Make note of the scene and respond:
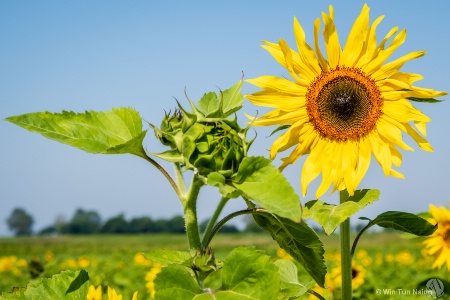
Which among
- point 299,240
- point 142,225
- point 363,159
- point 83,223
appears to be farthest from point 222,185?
point 83,223

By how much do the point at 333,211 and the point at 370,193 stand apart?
190 millimetres

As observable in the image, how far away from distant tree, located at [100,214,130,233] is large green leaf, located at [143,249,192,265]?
71871mm

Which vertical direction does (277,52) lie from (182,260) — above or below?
above

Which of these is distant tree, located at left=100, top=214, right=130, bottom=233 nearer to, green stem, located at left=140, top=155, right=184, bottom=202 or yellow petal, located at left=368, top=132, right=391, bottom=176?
yellow petal, located at left=368, top=132, right=391, bottom=176

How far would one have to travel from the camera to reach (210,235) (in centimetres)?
166

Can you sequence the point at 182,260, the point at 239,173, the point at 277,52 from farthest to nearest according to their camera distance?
the point at 277,52, the point at 182,260, the point at 239,173

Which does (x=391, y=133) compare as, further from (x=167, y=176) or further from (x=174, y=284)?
(x=174, y=284)

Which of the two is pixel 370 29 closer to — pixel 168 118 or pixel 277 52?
pixel 277 52

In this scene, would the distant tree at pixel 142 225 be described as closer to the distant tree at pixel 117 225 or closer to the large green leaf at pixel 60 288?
the distant tree at pixel 117 225

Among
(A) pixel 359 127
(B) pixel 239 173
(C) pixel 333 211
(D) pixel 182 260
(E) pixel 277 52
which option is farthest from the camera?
(A) pixel 359 127

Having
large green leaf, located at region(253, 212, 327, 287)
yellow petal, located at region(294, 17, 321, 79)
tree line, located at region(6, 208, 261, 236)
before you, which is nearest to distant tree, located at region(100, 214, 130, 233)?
tree line, located at region(6, 208, 261, 236)

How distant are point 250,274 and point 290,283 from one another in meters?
0.58

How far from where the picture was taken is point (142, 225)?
70.1m

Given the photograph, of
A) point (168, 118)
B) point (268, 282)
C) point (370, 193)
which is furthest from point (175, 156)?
point (370, 193)
